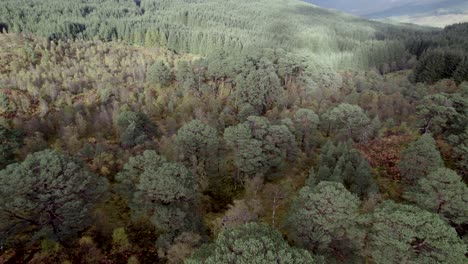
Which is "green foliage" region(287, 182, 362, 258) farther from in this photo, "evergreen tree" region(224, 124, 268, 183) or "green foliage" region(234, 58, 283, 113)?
"green foliage" region(234, 58, 283, 113)

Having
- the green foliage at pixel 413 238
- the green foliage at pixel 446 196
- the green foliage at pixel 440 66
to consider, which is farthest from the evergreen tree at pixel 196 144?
the green foliage at pixel 440 66

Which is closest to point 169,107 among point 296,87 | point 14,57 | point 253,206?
point 296,87

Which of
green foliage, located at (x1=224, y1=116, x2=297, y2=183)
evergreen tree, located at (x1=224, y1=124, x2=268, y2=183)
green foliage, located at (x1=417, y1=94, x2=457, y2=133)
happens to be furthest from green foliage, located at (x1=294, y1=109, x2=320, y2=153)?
green foliage, located at (x1=417, y1=94, x2=457, y2=133)

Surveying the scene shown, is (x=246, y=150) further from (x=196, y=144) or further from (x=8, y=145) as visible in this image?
(x=8, y=145)

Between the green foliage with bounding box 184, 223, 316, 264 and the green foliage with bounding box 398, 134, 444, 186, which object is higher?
the green foliage with bounding box 184, 223, 316, 264

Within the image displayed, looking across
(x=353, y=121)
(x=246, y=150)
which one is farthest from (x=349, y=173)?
(x=353, y=121)

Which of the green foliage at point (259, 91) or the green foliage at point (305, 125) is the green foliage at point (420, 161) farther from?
the green foliage at point (259, 91)
